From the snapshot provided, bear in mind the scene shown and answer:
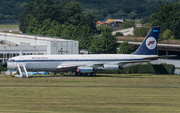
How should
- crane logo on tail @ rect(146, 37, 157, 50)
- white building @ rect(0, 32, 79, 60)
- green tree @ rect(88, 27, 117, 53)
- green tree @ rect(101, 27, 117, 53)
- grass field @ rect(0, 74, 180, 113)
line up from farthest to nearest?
green tree @ rect(101, 27, 117, 53) → green tree @ rect(88, 27, 117, 53) → white building @ rect(0, 32, 79, 60) → crane logo on tail @ rect(146, 37, 157, 50) → grass field @ rect(0, 74, 180, 113)

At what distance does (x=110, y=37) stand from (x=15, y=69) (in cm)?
6245

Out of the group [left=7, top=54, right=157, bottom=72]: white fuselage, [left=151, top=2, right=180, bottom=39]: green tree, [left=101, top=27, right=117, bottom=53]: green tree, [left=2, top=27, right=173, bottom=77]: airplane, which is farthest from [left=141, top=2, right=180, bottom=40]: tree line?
[left=7, top=54, right=157, bottom=72]: white fuselage

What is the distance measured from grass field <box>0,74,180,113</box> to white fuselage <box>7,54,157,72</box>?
5909mm

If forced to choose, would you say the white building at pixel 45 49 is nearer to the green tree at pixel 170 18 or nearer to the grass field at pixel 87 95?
the grass field at pixel 87 95

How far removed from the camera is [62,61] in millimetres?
73312

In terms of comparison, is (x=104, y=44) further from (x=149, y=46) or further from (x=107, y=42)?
(x=149, y=46)

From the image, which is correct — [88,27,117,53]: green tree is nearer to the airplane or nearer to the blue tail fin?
the blue tail fin

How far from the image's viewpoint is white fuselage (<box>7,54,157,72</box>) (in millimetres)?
71812

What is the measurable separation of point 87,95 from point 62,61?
24477 mm

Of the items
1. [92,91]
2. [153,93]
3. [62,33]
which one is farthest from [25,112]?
[62,33]

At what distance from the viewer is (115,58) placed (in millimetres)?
75312

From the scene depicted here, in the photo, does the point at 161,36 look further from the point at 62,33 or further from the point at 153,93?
the point at 153,93

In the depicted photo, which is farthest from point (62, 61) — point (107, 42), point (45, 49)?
point (107, 42)

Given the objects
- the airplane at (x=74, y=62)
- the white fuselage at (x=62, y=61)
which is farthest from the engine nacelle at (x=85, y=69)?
the white fuselage at (x=62, y=61)
